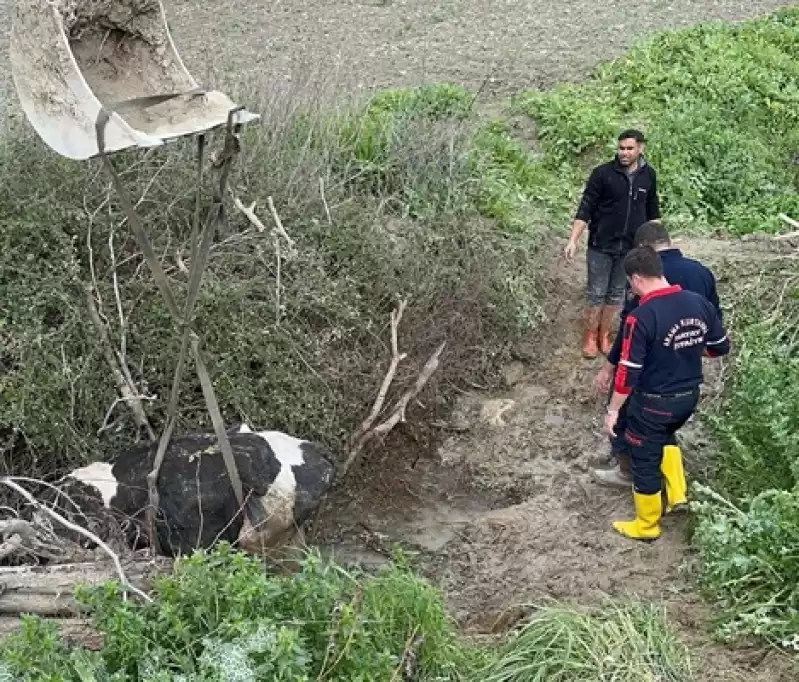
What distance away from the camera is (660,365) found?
504 cm

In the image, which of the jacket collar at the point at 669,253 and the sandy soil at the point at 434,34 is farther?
the sandy soil at the point at 434,34

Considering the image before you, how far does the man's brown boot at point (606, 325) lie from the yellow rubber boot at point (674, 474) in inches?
71.5

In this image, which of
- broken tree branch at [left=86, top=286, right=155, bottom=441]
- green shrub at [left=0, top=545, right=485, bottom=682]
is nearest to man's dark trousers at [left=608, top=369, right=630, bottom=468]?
green shrub at [left=0, top=545, right=485, bottom=682]

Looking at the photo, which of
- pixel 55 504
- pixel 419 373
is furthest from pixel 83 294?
pixel 419 373

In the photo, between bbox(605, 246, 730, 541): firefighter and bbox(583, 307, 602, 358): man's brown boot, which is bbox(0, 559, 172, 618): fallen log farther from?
bbox(583, 307, 602, 358): man's brown boot

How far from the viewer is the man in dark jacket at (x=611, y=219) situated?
6.55 meters

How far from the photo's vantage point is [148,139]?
11.8 ft

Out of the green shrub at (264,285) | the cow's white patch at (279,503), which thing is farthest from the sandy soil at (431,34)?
the cow's white patch at (279,503)

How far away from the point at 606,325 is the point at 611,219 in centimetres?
78

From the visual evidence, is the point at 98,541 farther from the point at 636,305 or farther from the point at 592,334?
the point at 592,334

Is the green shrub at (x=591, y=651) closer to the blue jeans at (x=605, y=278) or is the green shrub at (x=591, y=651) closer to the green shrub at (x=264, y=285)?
the green shrub at (x=264, y=285)

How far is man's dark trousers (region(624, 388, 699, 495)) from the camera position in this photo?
16.8 feet

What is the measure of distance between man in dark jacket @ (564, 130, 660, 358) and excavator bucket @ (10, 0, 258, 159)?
3136 mm

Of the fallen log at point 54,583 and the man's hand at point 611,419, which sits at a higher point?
the fallen log at point 54,583
